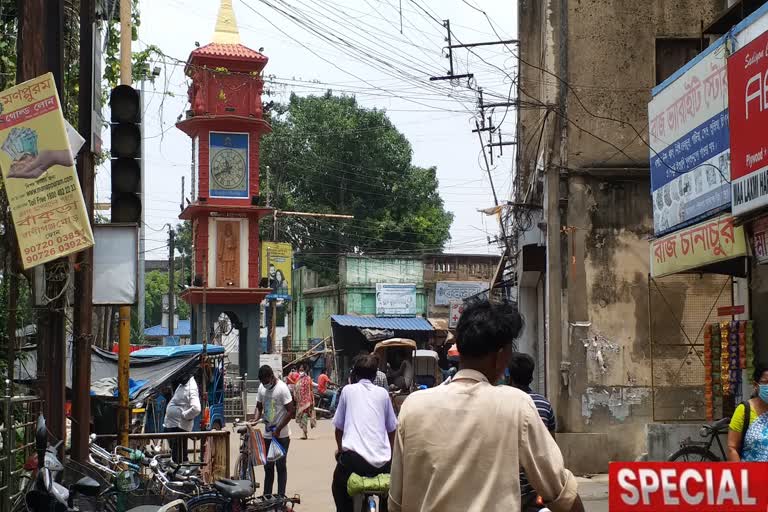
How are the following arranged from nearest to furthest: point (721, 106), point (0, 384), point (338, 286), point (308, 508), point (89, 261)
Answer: point (0, 384) → point (89, 261) → point (721, 106) → point (308, 508) → point (338, 286)

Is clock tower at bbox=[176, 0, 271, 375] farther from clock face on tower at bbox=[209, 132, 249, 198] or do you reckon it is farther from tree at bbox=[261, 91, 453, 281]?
tree at bbox=[261, 91, 453, 281]

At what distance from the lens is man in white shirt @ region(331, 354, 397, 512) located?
8594 mm

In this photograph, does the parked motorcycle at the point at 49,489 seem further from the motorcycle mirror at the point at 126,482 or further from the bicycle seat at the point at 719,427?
the bicycle seat at the point at 719,427

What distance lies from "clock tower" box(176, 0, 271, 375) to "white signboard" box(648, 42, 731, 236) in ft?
99.1

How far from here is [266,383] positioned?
13.2 metres

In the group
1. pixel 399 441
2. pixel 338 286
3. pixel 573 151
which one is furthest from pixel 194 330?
pixel 399 441

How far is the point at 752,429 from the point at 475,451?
4829mm

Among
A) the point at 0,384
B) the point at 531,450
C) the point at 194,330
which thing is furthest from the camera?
the point at 194,330

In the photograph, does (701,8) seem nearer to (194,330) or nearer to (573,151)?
(573,151)

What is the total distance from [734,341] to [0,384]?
25.5 ft

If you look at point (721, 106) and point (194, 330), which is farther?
point (194, 330)

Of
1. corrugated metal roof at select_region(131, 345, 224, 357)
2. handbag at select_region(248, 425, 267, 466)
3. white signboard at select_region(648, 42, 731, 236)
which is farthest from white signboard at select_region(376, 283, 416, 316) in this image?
handbag at select_region(248, 425, 267, 466)

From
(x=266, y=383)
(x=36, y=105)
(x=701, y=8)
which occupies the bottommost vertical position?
(x=266, y=383)

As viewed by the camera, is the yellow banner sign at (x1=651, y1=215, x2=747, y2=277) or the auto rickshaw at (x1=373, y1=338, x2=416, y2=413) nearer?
the yellow banner sign at (x1=651, y1=215, x2=747, y2=277)
